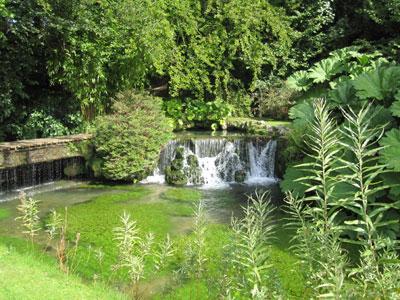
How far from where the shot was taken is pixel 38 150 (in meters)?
11.7

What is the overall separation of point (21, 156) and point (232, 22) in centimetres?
1074

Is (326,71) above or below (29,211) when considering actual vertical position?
Answer: above

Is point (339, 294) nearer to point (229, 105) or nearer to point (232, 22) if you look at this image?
point (229, 105)

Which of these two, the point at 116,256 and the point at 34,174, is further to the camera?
the point at 34,174

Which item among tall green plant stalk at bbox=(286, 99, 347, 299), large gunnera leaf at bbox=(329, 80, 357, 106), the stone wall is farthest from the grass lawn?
large gunnera leaf at bbox=(329, 80, 357, 106)

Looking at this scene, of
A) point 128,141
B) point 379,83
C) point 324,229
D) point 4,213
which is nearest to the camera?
point 324,229

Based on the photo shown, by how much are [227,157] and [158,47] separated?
167 inches

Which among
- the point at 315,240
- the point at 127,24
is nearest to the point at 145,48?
the point at 127,24

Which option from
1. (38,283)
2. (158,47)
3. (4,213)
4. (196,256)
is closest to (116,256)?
(38,283)

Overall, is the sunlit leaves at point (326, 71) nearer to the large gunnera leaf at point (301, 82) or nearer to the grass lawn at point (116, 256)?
the large gunnera leaf at point (301, 82)

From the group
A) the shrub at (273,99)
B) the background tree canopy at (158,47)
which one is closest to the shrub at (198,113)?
the background tree canopy at (158,47)

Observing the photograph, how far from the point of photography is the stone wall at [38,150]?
11.0m

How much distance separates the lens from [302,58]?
19562 millimetres

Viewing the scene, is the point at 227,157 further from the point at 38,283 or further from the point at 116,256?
the point at 38,283
